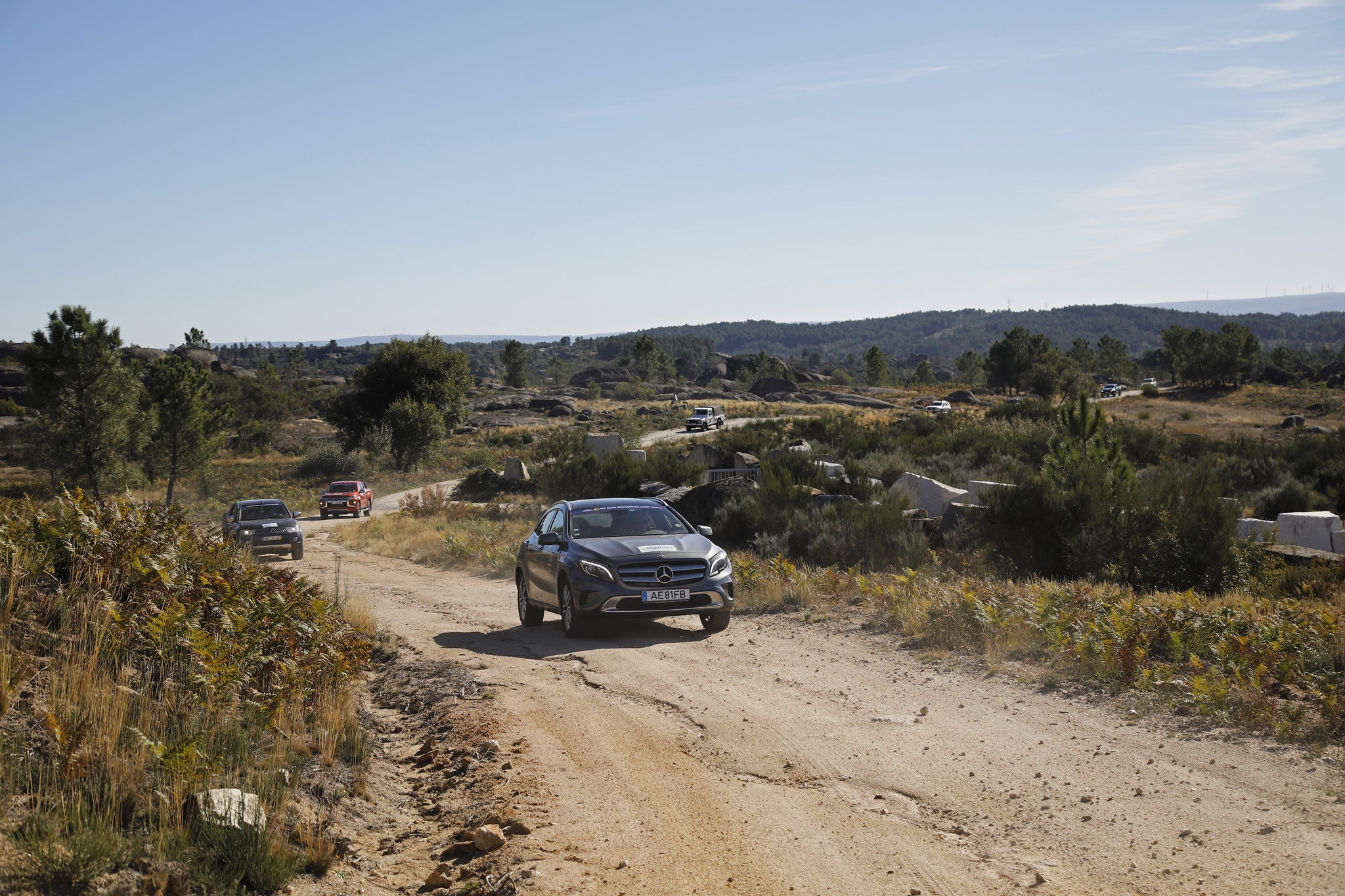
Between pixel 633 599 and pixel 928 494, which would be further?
pixel 928 494

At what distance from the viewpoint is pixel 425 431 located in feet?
207

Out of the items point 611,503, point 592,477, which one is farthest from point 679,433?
point 611,503

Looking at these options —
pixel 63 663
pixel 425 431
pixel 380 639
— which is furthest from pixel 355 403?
pixel 63 663

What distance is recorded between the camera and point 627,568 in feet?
37.0

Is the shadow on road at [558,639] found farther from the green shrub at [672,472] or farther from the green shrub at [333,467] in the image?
the green shrub at [333,467]

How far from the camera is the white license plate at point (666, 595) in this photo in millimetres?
11188

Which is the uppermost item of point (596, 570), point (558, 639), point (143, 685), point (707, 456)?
point (143, 685)

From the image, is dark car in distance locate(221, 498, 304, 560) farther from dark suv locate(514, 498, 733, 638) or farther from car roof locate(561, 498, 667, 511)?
dark suv locate(514, 498, 733, 638)

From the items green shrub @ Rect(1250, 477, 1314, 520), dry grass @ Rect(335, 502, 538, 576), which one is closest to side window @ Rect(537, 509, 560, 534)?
dry grass @ Rect(335, 502, 538, 576)

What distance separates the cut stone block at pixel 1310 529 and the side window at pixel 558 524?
13989mm

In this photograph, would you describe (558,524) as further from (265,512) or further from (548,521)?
(265,512)

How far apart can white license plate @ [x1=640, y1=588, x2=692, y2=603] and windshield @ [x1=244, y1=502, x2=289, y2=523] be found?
1646 cm

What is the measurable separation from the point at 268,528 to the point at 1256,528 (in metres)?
21.4

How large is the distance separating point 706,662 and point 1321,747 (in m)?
5.33
